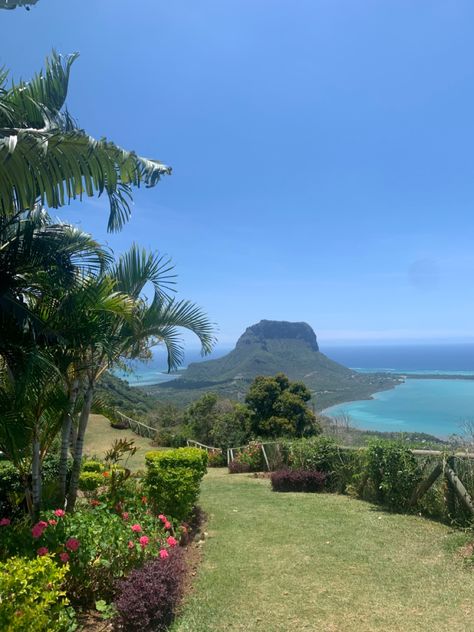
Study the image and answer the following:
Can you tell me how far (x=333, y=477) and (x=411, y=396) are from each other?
3798 inches

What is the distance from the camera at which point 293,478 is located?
9.71 metres

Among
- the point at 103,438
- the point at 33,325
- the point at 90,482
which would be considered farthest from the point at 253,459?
the point at 103,438

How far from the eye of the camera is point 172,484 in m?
6.12

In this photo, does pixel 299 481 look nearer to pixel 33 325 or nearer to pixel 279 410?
pixel 33 325

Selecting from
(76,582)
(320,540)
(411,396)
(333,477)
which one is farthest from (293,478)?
(411,396)

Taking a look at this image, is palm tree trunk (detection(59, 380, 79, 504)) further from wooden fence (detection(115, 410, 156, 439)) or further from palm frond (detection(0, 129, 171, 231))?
wooden fence (detection(115, 410, 156, 439))

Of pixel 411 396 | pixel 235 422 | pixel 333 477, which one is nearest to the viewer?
pixel 333 477

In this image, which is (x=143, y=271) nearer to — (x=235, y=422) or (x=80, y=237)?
(x=80, y=237)

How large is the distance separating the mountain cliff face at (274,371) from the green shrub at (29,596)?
2171 inches

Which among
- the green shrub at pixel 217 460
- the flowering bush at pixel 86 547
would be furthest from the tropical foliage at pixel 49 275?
the green shrub at pixel 217 460

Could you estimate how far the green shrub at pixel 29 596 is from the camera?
2.47 m

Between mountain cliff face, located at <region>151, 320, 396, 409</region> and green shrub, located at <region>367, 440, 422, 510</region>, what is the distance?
4983 cm

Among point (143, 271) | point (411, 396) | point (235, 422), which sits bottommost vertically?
point (411, 396)

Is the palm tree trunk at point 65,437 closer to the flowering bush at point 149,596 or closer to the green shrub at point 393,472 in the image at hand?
the flowering bush at point 149,596
